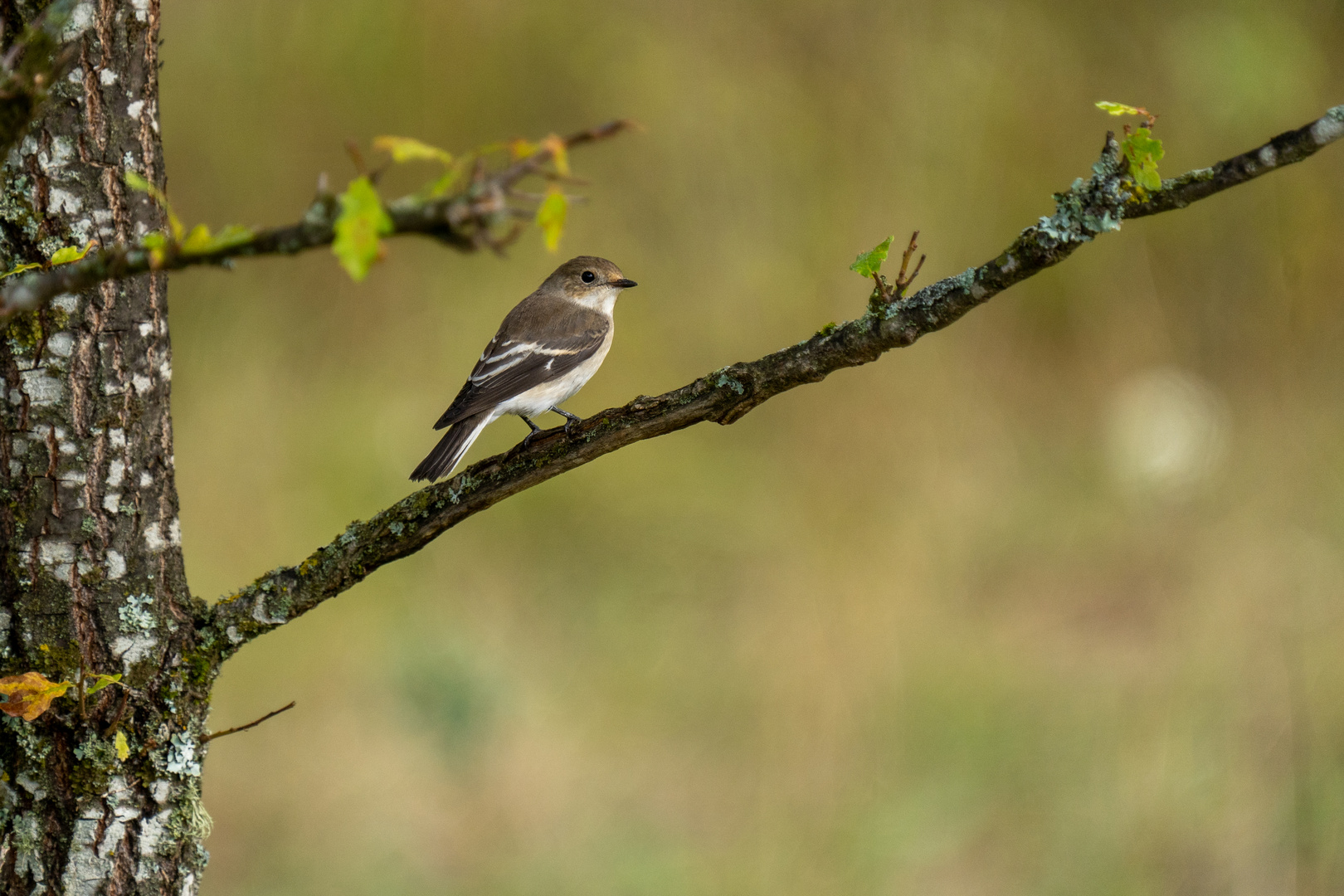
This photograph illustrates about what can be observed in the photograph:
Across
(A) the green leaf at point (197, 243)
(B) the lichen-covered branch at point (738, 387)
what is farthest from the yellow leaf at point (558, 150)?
(B) the lichen-covered branch at point (738, 387)

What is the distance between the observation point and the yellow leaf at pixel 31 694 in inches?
94.2

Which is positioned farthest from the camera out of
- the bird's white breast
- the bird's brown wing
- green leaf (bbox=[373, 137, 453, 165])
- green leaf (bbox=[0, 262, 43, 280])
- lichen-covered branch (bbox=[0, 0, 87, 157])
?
the bird's white breast

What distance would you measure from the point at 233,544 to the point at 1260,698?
6366 mm

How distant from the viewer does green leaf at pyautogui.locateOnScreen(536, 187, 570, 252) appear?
1.78 metres

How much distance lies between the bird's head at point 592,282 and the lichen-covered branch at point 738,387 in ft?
9.15

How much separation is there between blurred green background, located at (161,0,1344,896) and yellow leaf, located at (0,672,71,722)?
13.5ft

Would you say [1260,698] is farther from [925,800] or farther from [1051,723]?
[925,800]

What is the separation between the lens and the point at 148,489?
280cm

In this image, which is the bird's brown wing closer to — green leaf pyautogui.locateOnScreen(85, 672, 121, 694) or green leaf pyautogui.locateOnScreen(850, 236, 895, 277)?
green leaf pyautogui.locateOnScreen(85, 672, 121, 694)

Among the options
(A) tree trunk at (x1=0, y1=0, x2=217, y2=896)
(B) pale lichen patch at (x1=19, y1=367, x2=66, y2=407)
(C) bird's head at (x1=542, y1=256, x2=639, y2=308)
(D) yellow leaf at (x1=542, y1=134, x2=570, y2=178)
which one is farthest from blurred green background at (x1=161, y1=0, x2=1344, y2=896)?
(D) yellow leaf at (x1=542, y1=134, x2=570, y2=178)

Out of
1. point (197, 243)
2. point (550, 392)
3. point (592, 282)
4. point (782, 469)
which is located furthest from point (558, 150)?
point (782, 469)

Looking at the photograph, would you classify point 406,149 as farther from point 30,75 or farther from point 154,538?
point 154,538

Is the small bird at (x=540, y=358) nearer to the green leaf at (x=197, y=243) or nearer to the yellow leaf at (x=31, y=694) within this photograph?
the yellow leaf at (x=31, y=694)

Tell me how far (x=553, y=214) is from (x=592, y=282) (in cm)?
429
